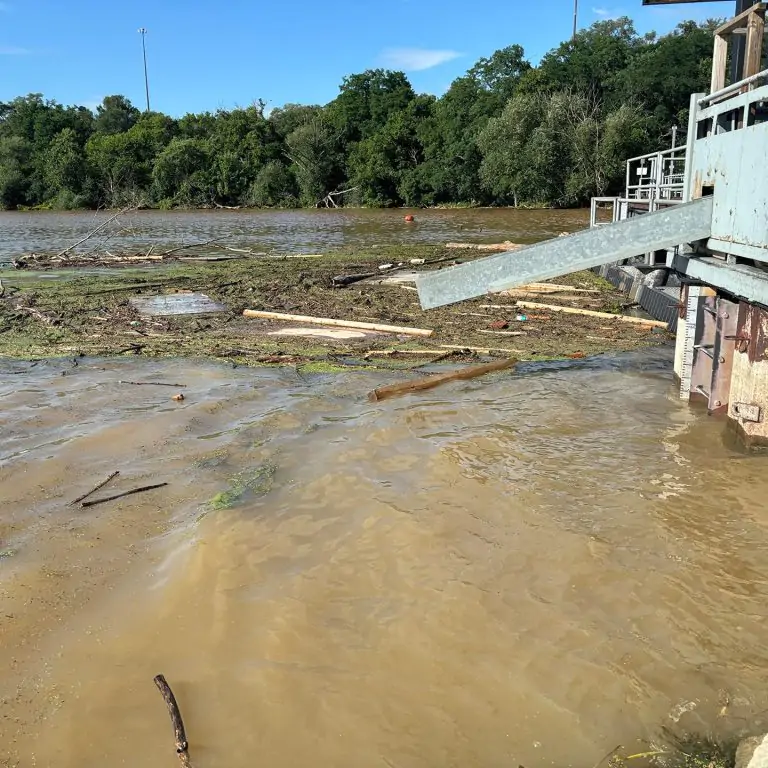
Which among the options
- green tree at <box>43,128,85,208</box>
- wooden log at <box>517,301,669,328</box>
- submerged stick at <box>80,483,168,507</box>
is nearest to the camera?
submerged stick at <box>80,483,168,507</box>

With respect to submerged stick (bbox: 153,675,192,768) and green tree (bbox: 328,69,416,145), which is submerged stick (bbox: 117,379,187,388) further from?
green tree (bbox: 328,69,416,145)

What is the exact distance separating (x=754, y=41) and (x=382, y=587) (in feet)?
19.1

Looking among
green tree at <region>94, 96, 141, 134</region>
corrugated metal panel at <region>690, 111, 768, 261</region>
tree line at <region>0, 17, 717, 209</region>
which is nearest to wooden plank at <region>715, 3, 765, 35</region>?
corrugated metal panel at <region>690, 111, 768, 261</region>

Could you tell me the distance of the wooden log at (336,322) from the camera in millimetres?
12344

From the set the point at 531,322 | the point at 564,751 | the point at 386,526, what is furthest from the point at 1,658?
the point at 531,322

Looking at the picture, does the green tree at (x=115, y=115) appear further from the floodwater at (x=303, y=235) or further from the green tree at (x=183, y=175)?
the floodwater at (x=303, y=235)

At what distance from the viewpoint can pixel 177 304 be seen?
16.1 m

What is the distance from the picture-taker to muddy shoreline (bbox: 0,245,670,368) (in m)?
11.4

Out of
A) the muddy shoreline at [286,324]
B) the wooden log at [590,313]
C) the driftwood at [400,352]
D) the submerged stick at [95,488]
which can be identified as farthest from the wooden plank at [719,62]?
the submerged stick at [95,488]

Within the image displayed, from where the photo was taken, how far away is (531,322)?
13.3 meters

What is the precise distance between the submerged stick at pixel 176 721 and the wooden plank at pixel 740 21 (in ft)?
23.5

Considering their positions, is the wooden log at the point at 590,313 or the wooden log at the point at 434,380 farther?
the wooden log at the point at 590,313

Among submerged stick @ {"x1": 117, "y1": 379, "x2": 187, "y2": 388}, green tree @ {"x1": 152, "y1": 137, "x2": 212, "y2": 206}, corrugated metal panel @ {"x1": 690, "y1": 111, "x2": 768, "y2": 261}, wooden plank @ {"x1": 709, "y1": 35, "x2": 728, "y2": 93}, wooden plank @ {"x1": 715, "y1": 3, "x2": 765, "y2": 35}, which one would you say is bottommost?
submerged stick @ {"x1": 117, "y1": 379, "x2": 187, "y2": 388}

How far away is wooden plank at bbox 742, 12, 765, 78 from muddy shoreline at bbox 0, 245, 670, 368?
493 centimetres
